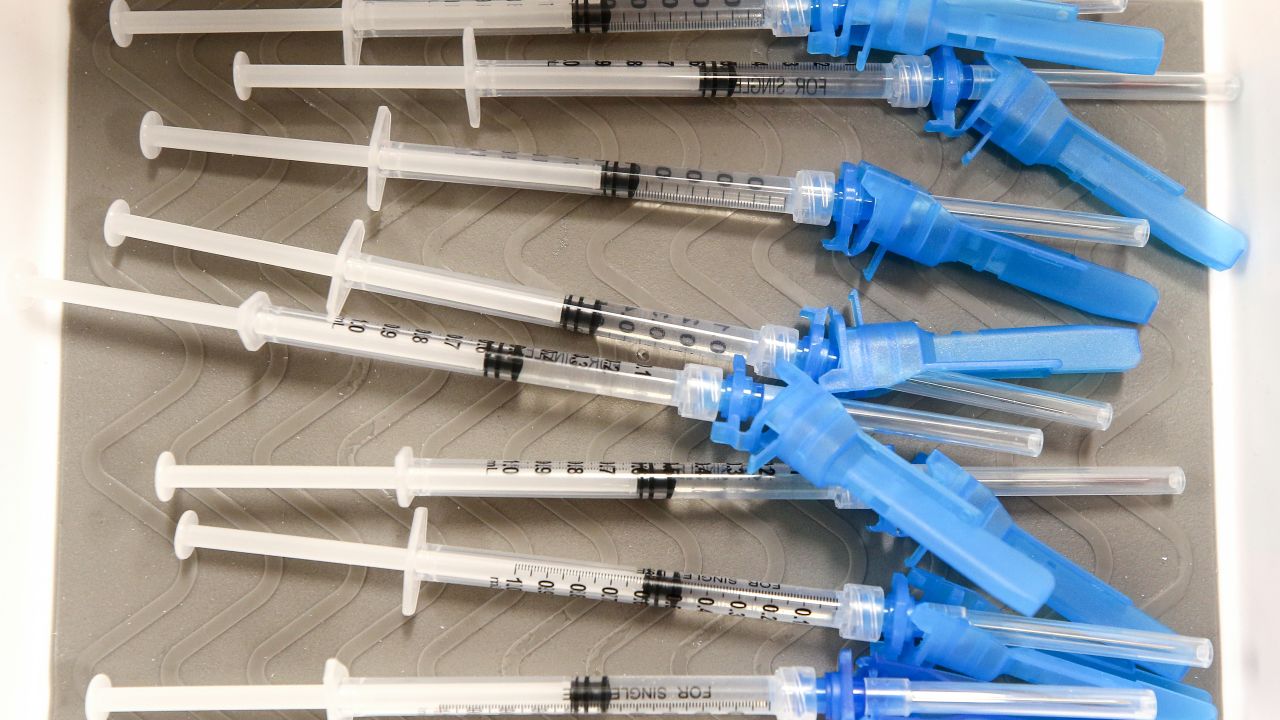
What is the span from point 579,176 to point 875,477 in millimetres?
779

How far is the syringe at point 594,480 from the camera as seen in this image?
170 cm

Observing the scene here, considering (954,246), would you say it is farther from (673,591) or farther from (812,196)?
(673,591)

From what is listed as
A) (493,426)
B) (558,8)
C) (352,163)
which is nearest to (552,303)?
(493,426)

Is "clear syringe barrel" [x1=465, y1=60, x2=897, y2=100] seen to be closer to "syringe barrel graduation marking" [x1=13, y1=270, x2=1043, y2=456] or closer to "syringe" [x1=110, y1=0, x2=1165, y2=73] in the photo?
"syringe" [x1=110, y1=0, x2=1165, y2=73]

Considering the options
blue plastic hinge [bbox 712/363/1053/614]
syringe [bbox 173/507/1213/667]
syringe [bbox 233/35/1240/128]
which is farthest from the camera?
syringe [bbox 233/35/1240/128]

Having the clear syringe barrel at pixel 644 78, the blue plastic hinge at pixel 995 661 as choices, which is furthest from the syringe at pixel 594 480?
the clear syringe barrel at pixel 644 78

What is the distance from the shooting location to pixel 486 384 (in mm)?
1810

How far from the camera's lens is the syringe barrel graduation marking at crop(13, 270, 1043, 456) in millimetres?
1705

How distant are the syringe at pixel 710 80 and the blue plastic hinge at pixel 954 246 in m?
0.08

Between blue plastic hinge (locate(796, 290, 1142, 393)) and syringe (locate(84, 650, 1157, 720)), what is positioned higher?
blue plastic hinge (locate(796, 290, 1142, 393))

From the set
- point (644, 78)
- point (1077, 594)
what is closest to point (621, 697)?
point (1077, 594)

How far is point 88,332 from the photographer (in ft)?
6.01

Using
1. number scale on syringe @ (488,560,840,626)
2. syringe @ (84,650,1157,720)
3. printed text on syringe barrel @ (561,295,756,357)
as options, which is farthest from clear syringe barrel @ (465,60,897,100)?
syringe @ (84,650,1157,720)

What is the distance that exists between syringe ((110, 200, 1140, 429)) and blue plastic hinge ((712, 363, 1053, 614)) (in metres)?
0.15
